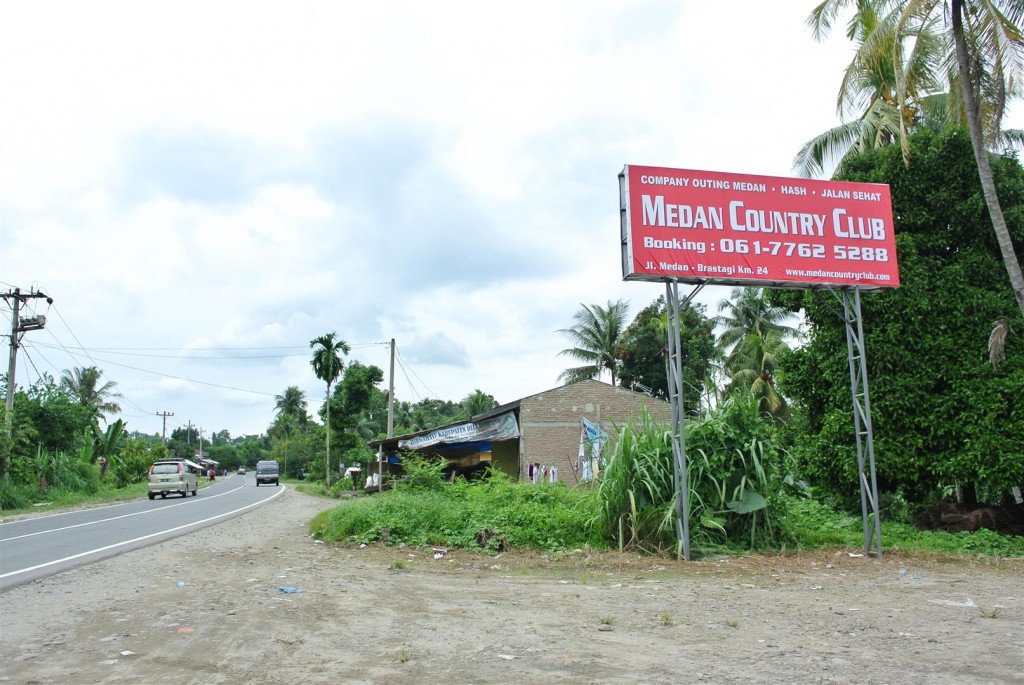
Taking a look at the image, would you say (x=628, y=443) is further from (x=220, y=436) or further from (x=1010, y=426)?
(x=220, y=436)

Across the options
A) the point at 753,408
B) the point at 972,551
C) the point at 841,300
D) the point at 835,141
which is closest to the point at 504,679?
the point at 753,408

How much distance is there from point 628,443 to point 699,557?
79.0 inches

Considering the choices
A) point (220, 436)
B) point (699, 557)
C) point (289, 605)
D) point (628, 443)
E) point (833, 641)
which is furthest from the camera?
point (220, 436)

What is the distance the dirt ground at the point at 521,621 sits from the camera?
500 centimetres

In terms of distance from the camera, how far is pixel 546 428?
27.0 metres

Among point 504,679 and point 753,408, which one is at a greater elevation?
point 753,408

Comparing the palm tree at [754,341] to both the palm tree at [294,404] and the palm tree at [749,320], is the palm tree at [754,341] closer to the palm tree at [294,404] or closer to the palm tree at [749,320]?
Answer: the palm tree at [749,320]

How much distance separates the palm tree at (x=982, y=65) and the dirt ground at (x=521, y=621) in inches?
226

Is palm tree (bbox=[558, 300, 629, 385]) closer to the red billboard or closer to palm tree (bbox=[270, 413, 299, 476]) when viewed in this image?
the red billboard

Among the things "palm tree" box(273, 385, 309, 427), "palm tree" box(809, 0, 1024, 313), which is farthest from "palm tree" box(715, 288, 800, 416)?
"palm tree" box(273, 385, 309, 427)

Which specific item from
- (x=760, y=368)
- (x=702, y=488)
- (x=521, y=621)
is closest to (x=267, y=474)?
(x=760, y=368)

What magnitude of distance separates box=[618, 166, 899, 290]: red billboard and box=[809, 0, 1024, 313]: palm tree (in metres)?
2.19

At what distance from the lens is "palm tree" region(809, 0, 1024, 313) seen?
41.0 ft

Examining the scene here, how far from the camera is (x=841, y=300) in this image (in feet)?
39.5
